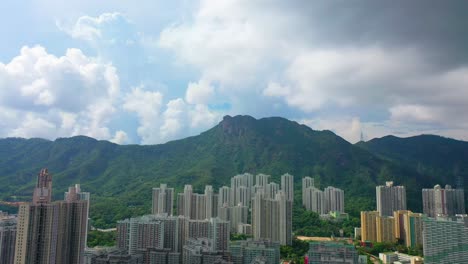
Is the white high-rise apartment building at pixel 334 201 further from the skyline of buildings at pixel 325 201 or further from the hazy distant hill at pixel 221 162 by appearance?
the hazy distant hill at pixel 221 162

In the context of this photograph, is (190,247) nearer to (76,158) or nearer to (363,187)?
(363,187)

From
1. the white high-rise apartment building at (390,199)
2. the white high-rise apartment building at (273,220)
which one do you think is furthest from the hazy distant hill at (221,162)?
the white high-rise apartment building at (273,220)

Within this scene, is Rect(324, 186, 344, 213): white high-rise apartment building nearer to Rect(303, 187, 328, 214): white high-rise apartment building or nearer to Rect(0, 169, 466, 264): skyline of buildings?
Rect(0, 169, 466, 264): skyline of buildings

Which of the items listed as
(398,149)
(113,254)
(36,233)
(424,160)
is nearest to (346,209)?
(424,160)

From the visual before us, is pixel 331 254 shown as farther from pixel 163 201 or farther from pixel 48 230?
pixel 163 201

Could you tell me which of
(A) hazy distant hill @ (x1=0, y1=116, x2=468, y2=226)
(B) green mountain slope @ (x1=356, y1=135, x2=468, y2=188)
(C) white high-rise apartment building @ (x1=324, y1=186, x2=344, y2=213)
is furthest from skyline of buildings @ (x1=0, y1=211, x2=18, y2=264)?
(C) white high-rise apartment building @ (x1=324, y1=186, x2=344, y2=213)

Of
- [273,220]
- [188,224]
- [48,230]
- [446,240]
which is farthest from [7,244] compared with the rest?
[446,240]
